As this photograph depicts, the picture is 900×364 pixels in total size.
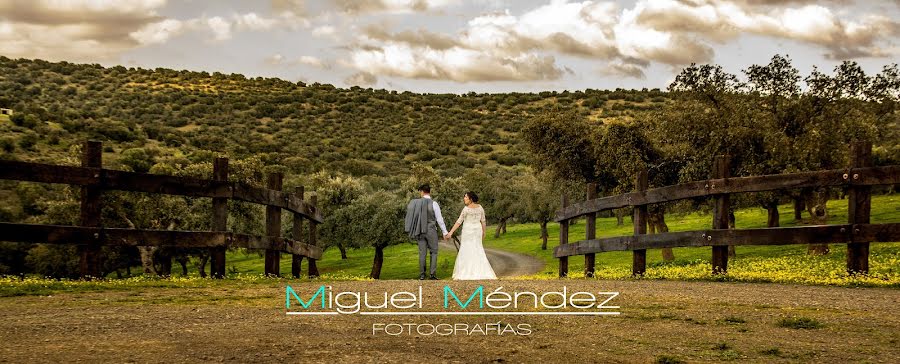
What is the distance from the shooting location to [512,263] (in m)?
51.7

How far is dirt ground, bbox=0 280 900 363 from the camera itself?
678 cm

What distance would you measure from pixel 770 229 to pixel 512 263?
38.1 m

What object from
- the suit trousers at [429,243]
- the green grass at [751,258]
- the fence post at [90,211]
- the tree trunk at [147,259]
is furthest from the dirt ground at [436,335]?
the tree trunk at [147,259]

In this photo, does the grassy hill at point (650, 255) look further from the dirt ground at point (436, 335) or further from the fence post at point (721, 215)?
the dirt ground at point (436, 335)

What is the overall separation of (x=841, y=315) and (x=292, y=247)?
10.7 metres

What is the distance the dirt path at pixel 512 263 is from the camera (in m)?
45.4

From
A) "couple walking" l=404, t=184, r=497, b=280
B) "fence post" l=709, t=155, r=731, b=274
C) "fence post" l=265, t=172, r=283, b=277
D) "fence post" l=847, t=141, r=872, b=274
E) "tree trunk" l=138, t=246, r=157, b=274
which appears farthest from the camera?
"tree trunk" l=138, t=246, r=157, b=274

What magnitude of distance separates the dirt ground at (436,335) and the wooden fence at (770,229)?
94.8 inches

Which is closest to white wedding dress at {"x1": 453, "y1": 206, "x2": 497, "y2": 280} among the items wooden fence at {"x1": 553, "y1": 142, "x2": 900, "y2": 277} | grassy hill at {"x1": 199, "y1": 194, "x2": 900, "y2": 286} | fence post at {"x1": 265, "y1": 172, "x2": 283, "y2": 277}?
wooden fence at {"x1": 553, "y1": 142, "x2": 900, "y2": 277}

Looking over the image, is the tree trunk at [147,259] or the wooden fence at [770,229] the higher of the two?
the wooden fence at [770,229]

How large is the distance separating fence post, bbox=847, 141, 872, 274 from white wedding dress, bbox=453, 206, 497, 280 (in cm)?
808

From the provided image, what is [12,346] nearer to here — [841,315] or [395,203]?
[841,315]

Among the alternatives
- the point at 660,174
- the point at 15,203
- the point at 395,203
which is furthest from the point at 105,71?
the point at 660,174

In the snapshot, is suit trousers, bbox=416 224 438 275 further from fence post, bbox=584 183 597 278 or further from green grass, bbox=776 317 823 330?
green grass, bbox=776 317 823 330
